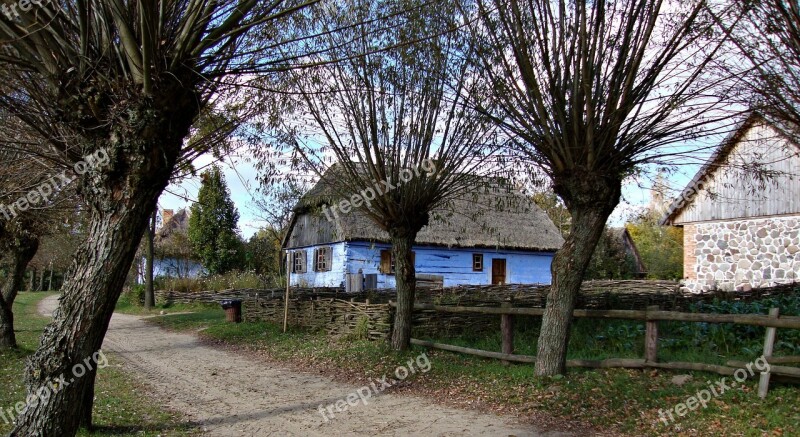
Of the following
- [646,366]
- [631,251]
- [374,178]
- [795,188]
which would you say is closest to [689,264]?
[795,188]

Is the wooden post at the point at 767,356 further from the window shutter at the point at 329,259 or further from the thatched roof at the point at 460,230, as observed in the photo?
the window shutter at the point at 329,259

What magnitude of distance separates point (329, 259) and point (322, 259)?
96cm

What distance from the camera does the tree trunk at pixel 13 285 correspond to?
12.2 metres

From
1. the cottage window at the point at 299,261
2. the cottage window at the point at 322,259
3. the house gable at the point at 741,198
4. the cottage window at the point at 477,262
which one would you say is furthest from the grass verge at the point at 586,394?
the cottage window at the point at 299,261

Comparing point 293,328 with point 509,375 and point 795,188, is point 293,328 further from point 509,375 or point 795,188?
point 795,188

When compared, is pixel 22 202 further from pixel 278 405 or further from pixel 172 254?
pixel 172 254

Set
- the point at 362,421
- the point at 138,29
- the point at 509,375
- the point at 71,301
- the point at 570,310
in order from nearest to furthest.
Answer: the point at 71,301 < the point at 138,29 < the point at 362,421 < the point at 570,310 < the point at 509,375

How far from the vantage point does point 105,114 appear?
528cm

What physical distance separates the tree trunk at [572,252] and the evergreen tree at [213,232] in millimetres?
29824

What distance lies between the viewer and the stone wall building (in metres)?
15.1

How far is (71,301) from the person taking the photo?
4996mm

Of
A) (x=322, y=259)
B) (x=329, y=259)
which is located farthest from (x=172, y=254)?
(x=329, y=259)

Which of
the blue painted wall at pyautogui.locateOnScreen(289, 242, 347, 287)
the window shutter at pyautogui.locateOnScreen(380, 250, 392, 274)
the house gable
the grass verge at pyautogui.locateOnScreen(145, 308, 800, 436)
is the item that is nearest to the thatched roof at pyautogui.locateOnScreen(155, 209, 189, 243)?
the blue painted wall at pyautogui.locateOnScreen(289, 242, 347, 287)

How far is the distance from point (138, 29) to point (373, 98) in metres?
5.27
